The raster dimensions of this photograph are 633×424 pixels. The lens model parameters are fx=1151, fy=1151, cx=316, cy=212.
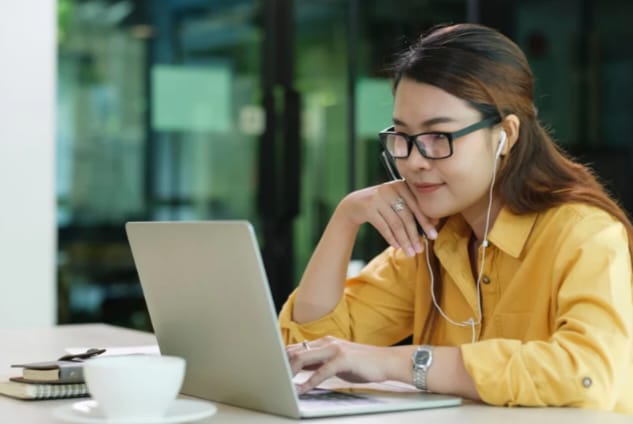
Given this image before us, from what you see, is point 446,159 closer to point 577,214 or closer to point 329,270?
point 577,214

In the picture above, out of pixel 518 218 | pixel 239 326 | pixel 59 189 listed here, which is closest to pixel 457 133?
pixel 518 218

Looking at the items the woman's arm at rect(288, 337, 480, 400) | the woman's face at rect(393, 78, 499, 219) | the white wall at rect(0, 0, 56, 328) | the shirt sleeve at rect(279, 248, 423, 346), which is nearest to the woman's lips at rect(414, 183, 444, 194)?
the woman's face at rect(393, 78, 499, 219)

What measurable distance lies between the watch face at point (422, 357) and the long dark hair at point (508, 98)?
15.1 inches

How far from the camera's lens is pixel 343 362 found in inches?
60.8

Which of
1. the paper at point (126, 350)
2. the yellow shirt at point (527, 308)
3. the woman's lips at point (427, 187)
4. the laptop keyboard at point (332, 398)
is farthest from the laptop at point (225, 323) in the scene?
the woman's lips at point (427, 187)

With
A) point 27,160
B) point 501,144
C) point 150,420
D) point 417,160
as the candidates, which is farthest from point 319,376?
point 27,160

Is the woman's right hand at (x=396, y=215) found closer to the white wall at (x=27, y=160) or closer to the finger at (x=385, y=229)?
the finger at (x=385, y=229)

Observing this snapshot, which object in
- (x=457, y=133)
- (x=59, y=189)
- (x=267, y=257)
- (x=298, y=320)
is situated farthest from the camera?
(x=267, y=257)

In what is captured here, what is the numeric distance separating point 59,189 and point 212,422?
324 centimetres

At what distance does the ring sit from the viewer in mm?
1977

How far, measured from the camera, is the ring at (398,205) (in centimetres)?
198

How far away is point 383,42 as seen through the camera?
4.95 metres

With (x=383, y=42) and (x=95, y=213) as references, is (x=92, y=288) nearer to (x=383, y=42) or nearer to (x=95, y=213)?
(x=95, y=213)

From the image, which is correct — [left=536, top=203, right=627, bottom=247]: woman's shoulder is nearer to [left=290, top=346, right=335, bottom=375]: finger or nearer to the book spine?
[left=290, top=346, right=335, bottom=375]: finger
